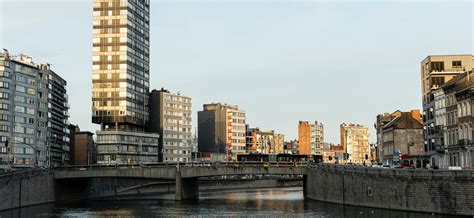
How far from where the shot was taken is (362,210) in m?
91.3

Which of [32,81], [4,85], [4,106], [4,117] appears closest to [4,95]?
[4,85]

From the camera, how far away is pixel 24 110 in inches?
7101

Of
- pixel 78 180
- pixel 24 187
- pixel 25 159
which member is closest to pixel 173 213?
pixel 24 187

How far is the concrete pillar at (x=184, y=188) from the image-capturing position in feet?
404

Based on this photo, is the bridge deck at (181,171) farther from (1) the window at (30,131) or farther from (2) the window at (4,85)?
(1) the window at (30,131)

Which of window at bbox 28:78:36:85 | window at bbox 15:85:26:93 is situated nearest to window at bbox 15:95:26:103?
window at bbox 15:85:26:93

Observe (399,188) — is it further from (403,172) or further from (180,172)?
(180,172)

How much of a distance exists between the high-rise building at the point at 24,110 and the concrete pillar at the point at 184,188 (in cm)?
5309

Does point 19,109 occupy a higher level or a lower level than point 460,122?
higher

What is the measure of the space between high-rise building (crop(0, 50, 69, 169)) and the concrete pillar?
2090 inches

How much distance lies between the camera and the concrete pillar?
123137 mm

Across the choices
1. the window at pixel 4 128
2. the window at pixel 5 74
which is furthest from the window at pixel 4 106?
the window at pixel 5 74

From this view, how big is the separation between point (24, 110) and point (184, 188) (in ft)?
247

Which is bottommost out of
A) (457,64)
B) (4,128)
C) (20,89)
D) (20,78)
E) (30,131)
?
(30,131)
